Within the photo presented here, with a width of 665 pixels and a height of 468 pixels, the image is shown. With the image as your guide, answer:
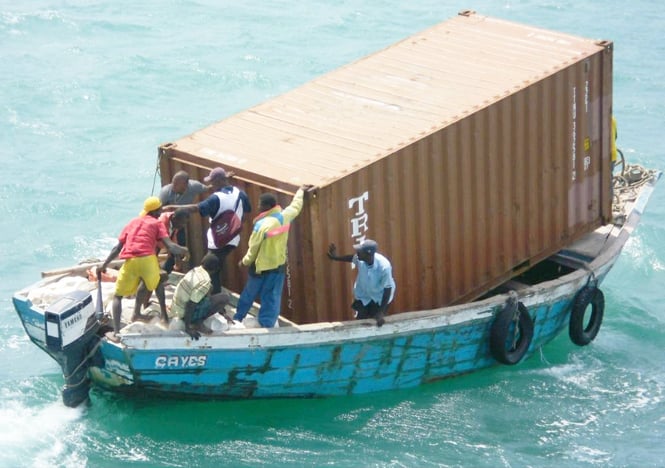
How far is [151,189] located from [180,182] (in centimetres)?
935

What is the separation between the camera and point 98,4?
1248 inches

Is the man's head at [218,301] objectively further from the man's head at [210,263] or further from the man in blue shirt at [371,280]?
the man in blue shirt at [371,280]

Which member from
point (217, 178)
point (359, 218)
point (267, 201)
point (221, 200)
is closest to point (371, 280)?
point (359, 218)

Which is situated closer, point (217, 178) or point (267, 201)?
point (267, 201)

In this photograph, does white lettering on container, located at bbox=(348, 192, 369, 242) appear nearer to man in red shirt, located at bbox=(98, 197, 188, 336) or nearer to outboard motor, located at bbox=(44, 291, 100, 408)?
man in red shirt, located at bbox=(98, 197, 188, 336)

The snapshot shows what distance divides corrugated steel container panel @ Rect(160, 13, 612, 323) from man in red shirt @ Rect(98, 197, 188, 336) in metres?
1.05

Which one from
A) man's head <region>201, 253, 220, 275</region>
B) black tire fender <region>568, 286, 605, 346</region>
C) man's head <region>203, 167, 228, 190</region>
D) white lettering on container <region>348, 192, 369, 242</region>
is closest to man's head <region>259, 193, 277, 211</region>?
man's head <region>203, 167, 228, 190</region>

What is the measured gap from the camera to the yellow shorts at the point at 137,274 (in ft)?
40.1

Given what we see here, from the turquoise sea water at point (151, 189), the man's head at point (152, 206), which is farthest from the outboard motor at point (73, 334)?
the man's head at point (152, 206)

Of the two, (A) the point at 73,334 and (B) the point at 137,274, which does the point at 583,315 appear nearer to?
(B) the point at 137,274

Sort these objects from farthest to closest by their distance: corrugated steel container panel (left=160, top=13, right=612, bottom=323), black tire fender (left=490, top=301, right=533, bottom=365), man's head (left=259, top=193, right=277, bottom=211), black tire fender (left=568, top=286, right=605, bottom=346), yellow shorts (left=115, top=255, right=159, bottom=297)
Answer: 1. black tire fender (left=568, top=286, right=605, bottom=346)
2. black tire fender (left=490, top=301, right=533, bottom=365)
3. corrugated steel container panel (left=160, top=13, right=612, bottom=323)
4. yellow shorts (left=115, top=255, right=159, bottom=297)
5. man's head (left=259, top=193, right=277, bottom=211)

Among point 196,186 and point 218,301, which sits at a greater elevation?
point 196,186

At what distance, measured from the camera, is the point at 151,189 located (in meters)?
21.9

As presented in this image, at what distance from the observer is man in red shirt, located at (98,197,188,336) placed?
1217cm
